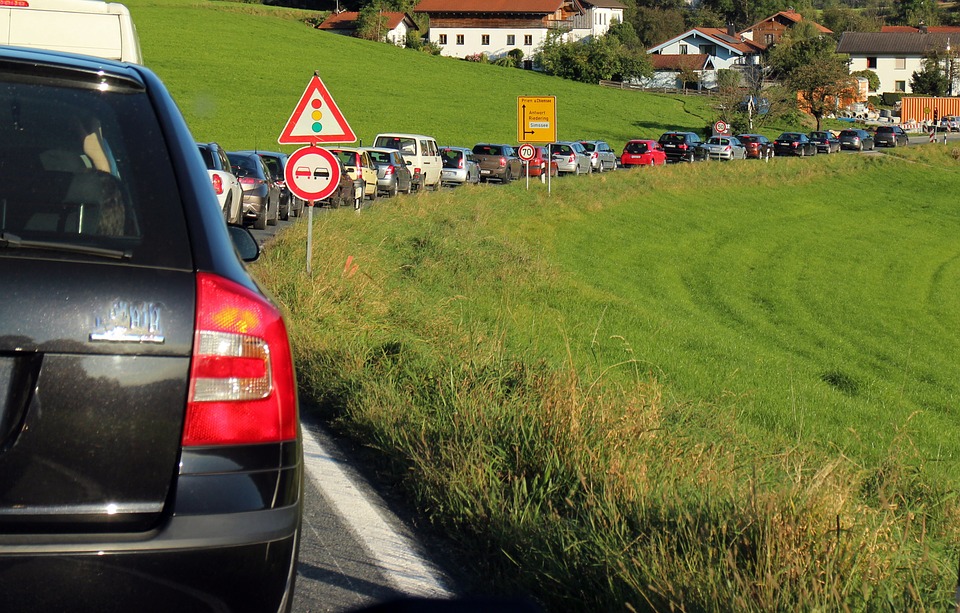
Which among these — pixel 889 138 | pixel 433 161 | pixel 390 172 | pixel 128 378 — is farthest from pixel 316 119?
pixel 889 138

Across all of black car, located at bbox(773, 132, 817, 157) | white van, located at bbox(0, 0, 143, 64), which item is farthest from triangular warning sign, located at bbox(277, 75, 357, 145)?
black car, located at bbox(773, 132, 817, 157)

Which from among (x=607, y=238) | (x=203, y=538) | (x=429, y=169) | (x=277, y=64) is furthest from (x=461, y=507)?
(x=277, y=64)

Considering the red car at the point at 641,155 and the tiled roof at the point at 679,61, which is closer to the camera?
the red car at the point at 641,155

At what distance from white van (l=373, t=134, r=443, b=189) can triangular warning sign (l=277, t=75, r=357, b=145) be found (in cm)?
2352

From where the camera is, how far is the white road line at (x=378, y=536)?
4.55m

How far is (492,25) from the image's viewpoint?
12838cm

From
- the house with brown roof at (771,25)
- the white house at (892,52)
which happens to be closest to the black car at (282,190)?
the white house at (892,52)

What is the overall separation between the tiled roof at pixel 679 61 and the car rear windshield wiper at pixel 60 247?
12838 cm

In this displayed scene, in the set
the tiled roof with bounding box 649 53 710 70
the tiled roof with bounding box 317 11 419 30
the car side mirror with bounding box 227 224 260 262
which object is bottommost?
the car side mirror with bounding box 227 224 260 262

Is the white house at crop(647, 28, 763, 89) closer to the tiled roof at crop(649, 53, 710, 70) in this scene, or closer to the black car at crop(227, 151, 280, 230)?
the tiled roof at crop(649, 53, 710, 70)

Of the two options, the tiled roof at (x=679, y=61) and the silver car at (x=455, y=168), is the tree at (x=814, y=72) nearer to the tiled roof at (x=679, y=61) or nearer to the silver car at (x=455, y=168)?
the tiled roof at (x=679, y=61)

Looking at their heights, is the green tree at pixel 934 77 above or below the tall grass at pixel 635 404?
above

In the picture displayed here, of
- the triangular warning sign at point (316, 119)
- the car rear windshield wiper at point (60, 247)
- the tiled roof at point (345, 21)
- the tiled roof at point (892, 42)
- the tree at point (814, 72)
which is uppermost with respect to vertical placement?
the tiled roof at point (345, 21)

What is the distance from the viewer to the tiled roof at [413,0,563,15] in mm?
126938
